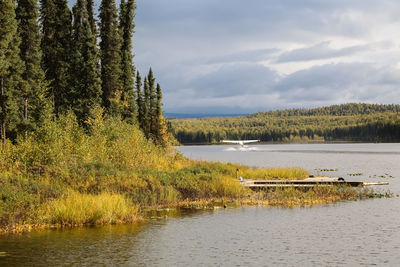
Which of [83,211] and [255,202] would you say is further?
[255,202]

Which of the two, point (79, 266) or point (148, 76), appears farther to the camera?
point (148, 76)

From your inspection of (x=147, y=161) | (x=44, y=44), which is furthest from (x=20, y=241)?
(x=44, y=44)

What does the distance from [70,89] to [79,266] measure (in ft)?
165

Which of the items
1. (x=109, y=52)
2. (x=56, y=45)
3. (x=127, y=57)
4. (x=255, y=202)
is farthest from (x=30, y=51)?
(x=255, y=202)

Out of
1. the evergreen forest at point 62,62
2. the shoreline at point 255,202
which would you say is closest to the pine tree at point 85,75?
the evergreen forest at point 62,62

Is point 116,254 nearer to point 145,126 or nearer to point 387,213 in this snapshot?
point 387,213

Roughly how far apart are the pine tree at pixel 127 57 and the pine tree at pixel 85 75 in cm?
959

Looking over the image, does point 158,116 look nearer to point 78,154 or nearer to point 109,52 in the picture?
point 109,52

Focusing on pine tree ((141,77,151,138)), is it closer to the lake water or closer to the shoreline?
the shoreline

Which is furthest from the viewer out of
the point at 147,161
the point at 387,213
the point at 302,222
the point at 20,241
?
the point at 147,161

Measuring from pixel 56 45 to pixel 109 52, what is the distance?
8.20 m

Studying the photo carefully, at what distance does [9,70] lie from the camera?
49.8 metres

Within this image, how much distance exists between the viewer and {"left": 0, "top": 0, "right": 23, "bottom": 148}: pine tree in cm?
4569

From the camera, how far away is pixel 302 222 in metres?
26.1
